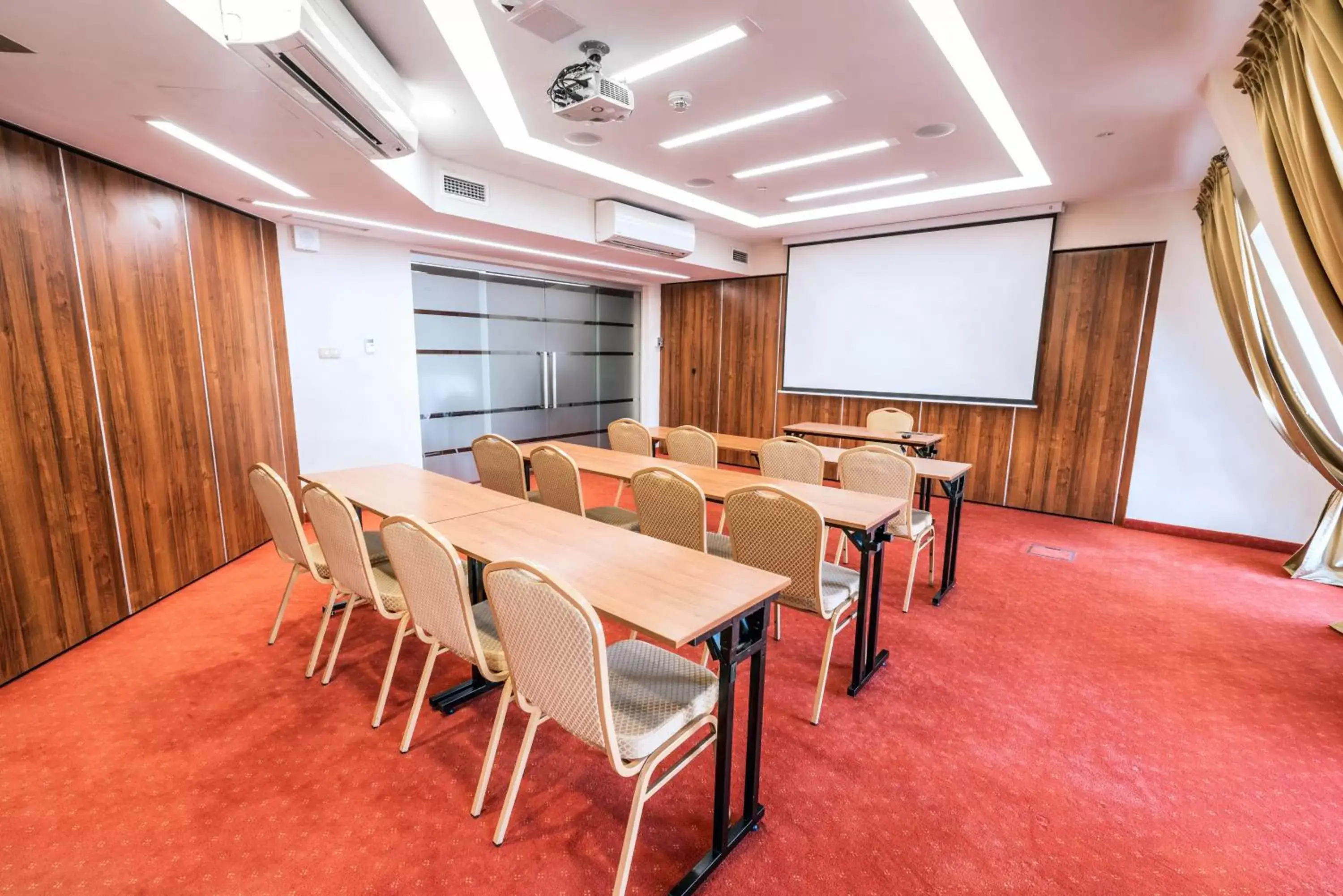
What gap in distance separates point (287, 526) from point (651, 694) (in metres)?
1.87

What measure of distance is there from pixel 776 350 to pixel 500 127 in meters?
4.57

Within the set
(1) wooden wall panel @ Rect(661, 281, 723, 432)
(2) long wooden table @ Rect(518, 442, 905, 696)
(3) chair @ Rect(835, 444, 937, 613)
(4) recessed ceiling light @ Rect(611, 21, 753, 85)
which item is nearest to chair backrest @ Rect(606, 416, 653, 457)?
(2) long wooden table @ Rect(518, 442, 905, 696)

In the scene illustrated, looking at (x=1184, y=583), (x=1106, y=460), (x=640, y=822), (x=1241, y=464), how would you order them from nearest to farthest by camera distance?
(x=640, y=822), (x=1184, y=583), (x=1241, y=464), (x=1106, y=460)

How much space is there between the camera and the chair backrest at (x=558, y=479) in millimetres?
3125

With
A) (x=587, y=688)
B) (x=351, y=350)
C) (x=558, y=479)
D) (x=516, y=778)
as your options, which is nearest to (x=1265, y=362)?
(x=558, y=479)

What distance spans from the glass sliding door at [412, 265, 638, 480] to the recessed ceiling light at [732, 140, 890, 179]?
3.20 metres

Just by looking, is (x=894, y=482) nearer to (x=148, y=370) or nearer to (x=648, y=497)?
(x=648, y=497)

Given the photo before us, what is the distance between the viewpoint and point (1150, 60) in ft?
8.66

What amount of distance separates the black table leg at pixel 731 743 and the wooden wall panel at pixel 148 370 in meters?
3.49

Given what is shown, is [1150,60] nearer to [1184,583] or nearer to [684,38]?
[684,38]

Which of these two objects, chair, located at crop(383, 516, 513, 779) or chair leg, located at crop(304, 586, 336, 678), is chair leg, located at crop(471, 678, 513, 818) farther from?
chair leg, located at crop(304, 586, 336, 678)

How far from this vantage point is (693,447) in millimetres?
4320

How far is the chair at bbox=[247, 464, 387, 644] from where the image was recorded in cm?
240

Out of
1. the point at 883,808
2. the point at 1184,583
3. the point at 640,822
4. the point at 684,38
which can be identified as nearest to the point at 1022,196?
the point at 1184,583
